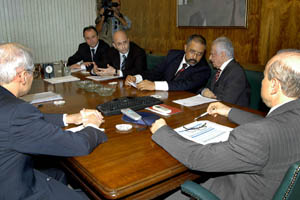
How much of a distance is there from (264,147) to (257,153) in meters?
0.03

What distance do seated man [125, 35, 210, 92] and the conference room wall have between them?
766mm

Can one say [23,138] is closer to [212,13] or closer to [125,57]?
[125,57]

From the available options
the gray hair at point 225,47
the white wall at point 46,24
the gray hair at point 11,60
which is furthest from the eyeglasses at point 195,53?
the white wall at point 46,24

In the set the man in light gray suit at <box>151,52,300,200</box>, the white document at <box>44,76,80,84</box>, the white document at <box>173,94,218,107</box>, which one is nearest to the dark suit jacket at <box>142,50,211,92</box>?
the white document at <box>173,94,218,107</box>

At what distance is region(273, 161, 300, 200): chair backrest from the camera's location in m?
0.81

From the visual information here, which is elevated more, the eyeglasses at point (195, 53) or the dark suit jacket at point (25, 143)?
the eyeglasses at point (195, 53)

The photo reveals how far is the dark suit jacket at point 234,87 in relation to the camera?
236 cm

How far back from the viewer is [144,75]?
325 cm

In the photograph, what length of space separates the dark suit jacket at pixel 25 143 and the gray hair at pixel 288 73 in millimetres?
876

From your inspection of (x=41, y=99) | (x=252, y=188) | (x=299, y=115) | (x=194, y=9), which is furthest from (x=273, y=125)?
(x=194, y=9)

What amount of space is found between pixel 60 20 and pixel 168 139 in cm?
566

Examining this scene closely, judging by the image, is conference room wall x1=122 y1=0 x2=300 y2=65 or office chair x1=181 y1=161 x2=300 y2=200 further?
conference room wall x1=122 y1=0 x2=300 y2=65

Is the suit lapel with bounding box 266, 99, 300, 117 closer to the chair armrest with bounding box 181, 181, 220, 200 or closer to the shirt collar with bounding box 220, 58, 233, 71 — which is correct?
the chair armrest with bounding box 181, 181, 220, 200

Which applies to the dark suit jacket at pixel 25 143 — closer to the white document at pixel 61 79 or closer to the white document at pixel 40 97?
the white document at pixel 40 97
